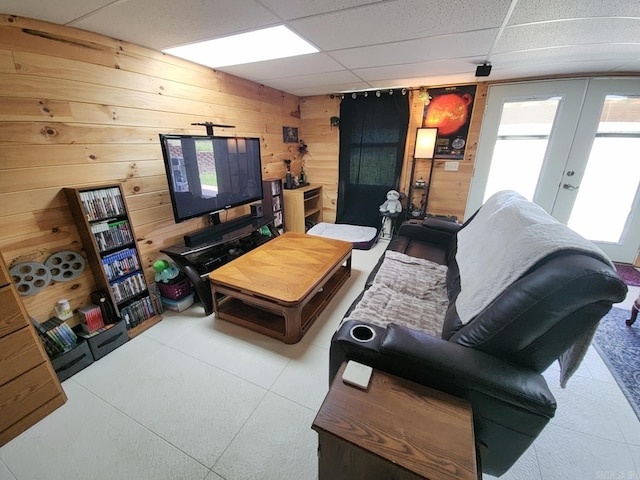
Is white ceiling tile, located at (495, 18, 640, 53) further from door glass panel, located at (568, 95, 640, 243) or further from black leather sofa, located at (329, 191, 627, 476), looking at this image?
black leather sofa, located at (329, 191, 627, 476)

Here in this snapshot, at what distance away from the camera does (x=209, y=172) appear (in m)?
2.41

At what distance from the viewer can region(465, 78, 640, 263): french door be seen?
9.30 feet

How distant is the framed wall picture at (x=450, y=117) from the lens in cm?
331

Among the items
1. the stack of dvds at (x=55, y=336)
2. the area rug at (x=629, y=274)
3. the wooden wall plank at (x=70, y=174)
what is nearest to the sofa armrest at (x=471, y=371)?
the stack of dvds at (x=55, y=336)

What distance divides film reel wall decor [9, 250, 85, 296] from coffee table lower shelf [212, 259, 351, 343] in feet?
3.01

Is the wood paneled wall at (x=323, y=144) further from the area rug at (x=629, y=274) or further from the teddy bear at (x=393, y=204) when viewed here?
the area rug at (x=629, y=274)

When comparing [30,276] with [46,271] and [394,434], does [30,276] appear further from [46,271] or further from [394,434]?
[394,434]

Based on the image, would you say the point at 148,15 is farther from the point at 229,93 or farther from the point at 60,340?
the point at 60,340

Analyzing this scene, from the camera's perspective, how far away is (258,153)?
2.97 meters

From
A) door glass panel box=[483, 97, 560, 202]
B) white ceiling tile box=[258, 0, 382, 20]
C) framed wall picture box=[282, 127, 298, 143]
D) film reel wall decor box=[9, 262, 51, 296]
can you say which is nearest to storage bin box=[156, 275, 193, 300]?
film reel wall decor box=[9, 262, 51, 296]

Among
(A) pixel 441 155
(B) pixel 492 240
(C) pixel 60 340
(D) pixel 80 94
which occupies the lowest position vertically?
(C) pixel 60 340

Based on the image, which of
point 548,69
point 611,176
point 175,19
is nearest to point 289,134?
point 175,19

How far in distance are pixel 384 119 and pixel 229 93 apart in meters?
2.17

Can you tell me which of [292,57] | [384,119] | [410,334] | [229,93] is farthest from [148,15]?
[384,119]
